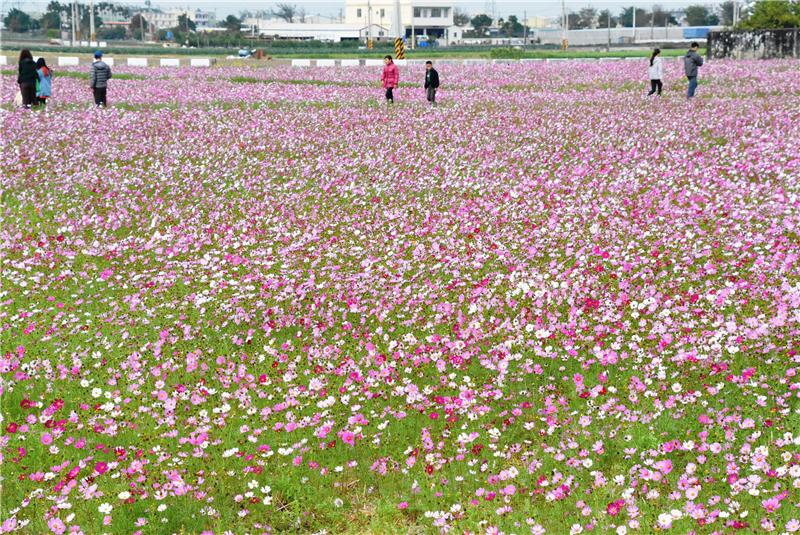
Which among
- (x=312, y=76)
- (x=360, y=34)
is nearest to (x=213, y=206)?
(x=312, y=76)

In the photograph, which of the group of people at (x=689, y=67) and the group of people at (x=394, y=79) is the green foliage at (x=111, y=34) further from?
the group of people at (x=689, y=67)

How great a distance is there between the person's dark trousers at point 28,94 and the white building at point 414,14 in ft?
464

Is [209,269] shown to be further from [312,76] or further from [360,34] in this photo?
[360,34]

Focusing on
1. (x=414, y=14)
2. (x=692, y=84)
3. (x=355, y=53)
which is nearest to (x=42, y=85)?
(x=692, y=84)

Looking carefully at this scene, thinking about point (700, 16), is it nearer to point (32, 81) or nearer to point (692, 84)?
point (692, 84)

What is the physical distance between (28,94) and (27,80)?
523 millimetres

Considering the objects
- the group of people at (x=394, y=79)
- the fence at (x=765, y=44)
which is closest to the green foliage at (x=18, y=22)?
the fence at (x=765, y=44)

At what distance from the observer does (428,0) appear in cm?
16988

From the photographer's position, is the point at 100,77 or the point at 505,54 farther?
the point at 505,54

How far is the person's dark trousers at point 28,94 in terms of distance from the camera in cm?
2875

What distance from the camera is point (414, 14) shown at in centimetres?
17138

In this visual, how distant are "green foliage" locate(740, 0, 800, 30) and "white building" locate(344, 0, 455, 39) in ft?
365

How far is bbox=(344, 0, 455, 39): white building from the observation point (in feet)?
552

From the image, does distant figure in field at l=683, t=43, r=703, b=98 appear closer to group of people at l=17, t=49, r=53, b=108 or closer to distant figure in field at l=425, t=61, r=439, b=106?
distant figure in field at l=425, t=61, r=439, b=106
